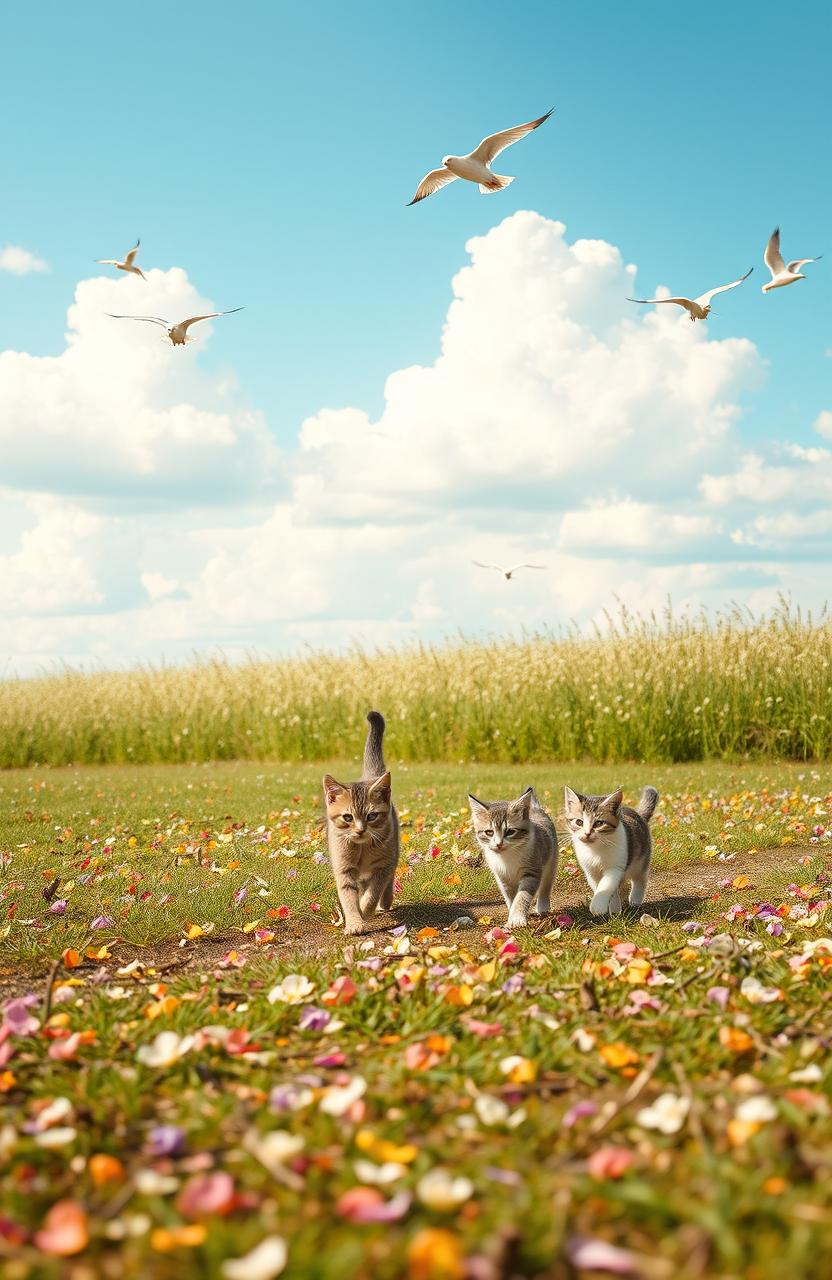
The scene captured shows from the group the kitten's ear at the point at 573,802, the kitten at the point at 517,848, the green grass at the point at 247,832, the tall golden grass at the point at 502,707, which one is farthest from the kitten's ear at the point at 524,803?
the tall golden grass at the point at 502,707

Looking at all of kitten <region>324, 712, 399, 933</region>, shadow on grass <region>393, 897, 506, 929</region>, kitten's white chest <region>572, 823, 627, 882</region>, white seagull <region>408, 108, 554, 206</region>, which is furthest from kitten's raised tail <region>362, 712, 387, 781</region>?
white seagull <region>408, 108, 554, 206</region>

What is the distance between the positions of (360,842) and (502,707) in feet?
44.4

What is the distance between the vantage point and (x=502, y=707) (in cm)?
2031

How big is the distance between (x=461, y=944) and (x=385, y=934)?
2.55 ft

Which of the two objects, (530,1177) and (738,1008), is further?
(738,1008)

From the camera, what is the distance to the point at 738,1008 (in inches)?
173

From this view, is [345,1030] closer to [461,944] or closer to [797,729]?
[461,944]

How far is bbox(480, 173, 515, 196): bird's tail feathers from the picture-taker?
1076 centimetres

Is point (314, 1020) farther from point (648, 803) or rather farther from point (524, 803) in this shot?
point (648, 803)

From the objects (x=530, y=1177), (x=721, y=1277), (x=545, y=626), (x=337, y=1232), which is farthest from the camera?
(x=545, y=626)

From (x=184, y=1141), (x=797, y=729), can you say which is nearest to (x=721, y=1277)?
(x=184, y=1141)

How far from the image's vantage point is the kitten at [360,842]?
694 centimetres

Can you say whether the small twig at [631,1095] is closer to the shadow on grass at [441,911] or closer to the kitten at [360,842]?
the kitten at [360,842]

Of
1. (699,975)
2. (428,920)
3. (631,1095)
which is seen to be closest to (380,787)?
(428,920)
